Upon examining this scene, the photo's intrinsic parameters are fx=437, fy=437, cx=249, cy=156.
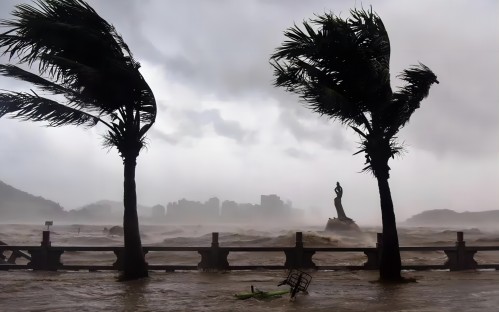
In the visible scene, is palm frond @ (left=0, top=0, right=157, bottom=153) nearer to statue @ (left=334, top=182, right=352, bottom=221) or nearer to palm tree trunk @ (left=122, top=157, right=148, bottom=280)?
palm tree trunk @ (left=122, top=157, right=148, bottom=280)

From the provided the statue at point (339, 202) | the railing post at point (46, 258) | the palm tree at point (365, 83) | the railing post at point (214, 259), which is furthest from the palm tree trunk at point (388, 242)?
the statue at point (339, 202)

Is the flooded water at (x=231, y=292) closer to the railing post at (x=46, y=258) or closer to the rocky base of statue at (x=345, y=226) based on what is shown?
the railing post at (x=46, y=258)

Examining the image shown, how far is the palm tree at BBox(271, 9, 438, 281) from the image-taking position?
1300 cm

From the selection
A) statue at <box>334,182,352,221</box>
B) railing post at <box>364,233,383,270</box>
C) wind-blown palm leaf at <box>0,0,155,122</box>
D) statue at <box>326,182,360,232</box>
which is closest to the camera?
wind-blown palm leaf at <box>0,0,155,122</box>

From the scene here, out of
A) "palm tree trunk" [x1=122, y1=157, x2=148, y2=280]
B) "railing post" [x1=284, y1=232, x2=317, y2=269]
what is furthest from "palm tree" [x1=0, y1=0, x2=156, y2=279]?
"railing post" [x1=284, y1=232, x2=317, y2=269]

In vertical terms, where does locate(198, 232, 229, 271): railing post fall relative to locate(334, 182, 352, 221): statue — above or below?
below

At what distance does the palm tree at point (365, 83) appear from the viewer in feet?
42.7

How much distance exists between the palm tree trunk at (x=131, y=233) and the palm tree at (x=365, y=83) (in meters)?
5.87

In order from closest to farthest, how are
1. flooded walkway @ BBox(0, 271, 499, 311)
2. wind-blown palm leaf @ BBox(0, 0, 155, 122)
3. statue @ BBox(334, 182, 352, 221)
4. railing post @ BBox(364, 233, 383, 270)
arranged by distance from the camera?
flooded walkway @ BBox(0, 271, 499, 311), wind-blown palm leaf @ BBox(0, 0, 155, 122), railing post @ BBox(364, 233, 383, 270), statue @ BBox(334, 182, 352, 221)

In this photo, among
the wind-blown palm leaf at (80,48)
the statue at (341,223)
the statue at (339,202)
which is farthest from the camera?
the statue at (341,223)

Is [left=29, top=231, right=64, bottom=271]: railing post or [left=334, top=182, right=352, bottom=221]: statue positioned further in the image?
[left=334, top=182, right=352, bottom=221]: statue

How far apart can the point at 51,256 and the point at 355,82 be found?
478 inches

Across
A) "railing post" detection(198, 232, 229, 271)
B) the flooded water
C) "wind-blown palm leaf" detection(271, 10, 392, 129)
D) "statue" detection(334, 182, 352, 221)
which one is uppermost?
"wind-blown palm leaf" detection(271, 10, 392, 129)

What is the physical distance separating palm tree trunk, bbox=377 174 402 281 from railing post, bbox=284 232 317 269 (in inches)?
126
